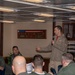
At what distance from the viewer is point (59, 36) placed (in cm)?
534

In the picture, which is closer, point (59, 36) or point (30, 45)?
point (59, 36)

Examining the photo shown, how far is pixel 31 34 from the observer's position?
35.8ft

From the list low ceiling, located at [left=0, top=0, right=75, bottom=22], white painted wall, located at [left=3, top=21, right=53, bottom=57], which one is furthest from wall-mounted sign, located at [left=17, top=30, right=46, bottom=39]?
low ceiling, located at [left=0, top=0, right=75, bottom=22]

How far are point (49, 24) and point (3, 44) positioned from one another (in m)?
2.19

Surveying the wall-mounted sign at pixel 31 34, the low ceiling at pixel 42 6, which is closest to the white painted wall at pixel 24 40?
the wall-mounted sign at pixel 31 34

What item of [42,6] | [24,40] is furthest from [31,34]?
[42,6]

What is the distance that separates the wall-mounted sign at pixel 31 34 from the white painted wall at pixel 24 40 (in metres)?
0.13

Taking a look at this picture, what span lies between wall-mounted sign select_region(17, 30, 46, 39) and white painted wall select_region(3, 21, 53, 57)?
5.3 inches

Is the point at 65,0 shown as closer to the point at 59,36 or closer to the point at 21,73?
the point at 59,36

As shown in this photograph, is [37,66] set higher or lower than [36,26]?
lower

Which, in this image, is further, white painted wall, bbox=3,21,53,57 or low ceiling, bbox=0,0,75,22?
white painted wall, bbox=3,21,53,57

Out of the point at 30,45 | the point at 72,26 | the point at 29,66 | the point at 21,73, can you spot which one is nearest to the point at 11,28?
the point at 30,45

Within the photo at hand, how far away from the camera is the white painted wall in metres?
10.6

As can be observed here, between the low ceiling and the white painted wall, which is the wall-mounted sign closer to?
the white painted wall
